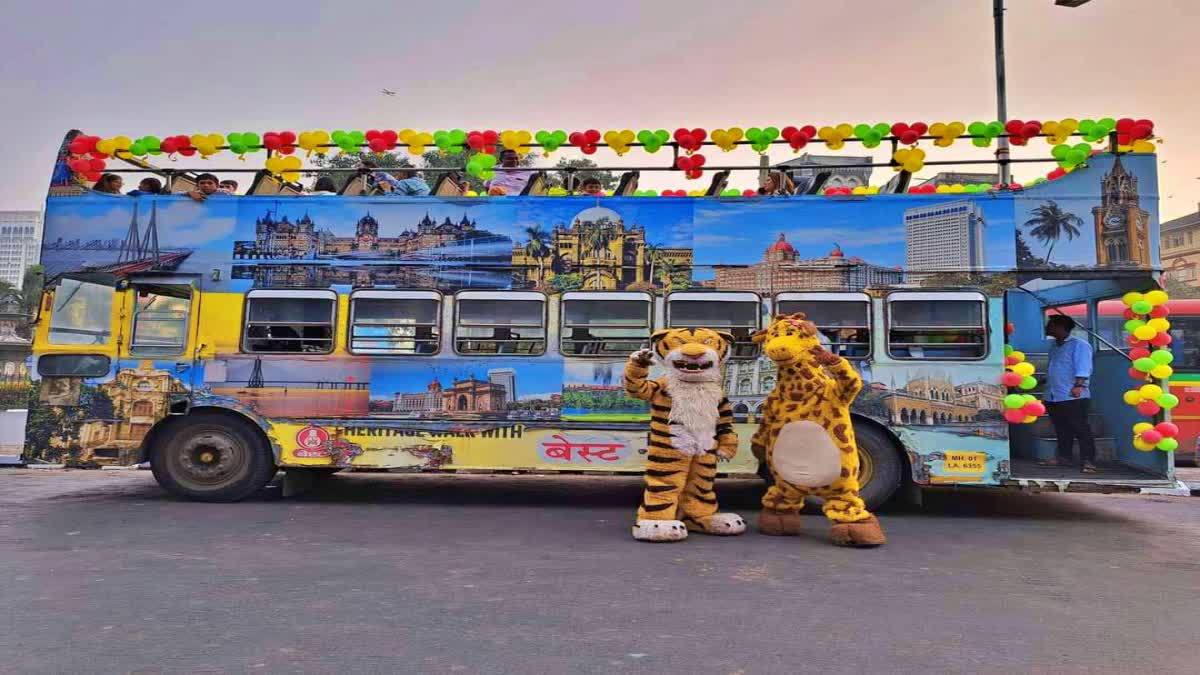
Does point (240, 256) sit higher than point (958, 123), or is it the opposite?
point (958, 123)

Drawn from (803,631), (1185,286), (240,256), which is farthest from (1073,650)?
(1185,286)

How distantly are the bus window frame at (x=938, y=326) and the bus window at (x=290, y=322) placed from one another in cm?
520

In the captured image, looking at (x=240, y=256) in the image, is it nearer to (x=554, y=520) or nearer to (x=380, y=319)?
(x=380, y=319)

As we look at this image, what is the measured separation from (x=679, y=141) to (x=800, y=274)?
5.59ft

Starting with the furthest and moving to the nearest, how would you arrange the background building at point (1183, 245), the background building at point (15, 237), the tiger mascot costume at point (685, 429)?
the background building at point (15, 237)
the background building at point (1183, 245)
the tiger mascot costume at point (685, 429)

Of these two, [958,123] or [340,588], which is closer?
[340,588]

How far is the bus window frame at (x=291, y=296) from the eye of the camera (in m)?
7.29

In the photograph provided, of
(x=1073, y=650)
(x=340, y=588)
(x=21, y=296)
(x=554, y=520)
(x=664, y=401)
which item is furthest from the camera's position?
(x=21, y=296)

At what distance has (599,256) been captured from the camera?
24.0 feet

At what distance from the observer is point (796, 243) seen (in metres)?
7.23

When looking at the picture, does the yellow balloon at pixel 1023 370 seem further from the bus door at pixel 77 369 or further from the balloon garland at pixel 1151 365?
the bus door at pixel 77 369

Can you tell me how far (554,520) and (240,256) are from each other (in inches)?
157

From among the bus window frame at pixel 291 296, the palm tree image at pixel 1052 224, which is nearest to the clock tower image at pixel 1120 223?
the palm tree image at pixel 1052 224

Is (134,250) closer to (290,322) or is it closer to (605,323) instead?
(290,322)
